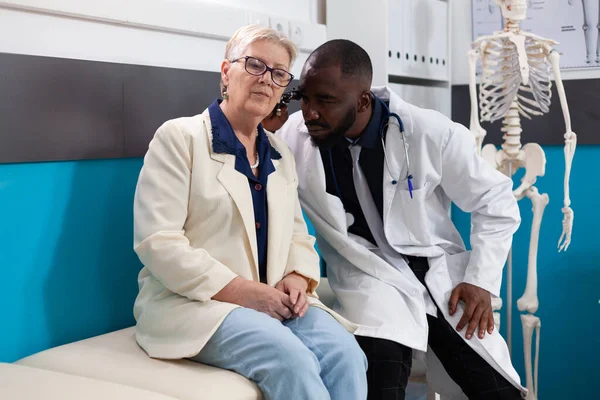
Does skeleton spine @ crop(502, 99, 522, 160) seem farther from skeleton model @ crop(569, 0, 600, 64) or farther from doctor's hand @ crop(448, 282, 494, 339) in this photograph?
doctor's hand @ crop(448, 282, 494, 339)

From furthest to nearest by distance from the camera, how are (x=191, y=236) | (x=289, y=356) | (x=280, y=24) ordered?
(x=280, y=24), (x=191, y=236), (x=289, y=356)

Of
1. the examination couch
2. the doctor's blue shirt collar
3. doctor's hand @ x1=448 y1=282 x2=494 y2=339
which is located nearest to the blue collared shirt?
the doctor's blue shirt collar

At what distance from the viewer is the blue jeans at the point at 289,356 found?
1.70m

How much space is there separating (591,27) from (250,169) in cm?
212

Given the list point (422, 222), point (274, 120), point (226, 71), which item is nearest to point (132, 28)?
point (226, 71)

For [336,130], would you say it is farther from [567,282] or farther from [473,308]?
[567,282]

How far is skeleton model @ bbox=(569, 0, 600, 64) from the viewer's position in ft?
11.2

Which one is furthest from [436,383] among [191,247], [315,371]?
[191,247]

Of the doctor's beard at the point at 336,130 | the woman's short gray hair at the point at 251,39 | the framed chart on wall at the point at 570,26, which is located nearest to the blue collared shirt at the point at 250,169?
the woman's short gray hair at the point at 251,39

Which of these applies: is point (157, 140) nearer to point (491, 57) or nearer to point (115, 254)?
point (115, 254)

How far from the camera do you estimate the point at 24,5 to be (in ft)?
6.25

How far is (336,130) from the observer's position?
225cm

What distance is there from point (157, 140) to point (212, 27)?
0.75 m

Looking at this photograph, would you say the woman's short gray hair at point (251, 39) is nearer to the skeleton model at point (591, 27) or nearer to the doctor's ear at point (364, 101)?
the doctor's ear at point (364, 101)
